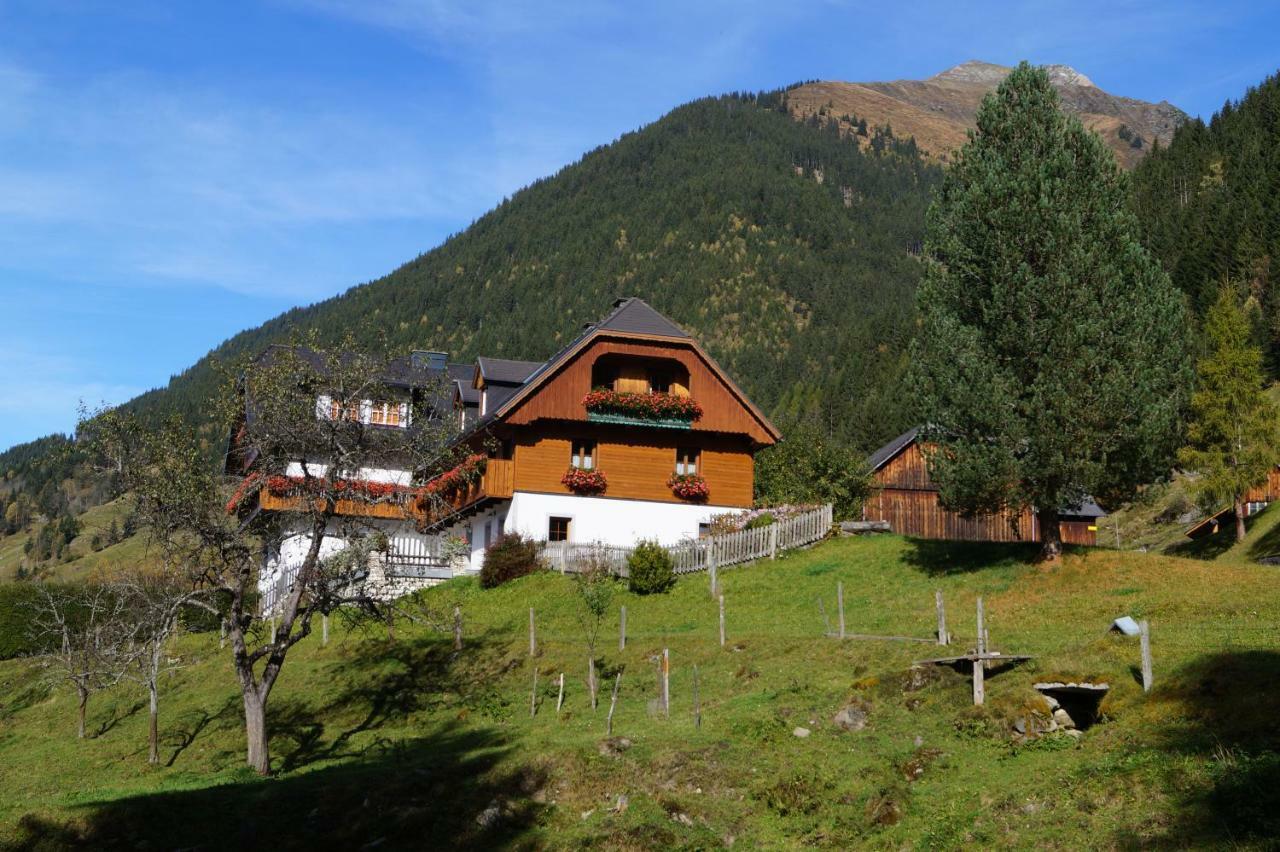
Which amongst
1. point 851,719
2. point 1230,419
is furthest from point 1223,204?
point 851,719

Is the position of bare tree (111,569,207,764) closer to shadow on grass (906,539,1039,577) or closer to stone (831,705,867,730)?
stone (831,705,867,730)

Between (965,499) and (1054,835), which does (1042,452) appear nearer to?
(965,499)

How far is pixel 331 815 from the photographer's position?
19.1 metres

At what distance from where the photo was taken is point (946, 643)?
2503 cm

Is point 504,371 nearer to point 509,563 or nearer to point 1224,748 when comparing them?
point 509,563

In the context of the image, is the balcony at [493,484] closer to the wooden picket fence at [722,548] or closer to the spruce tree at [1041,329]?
the wooden picket fence at [722,548]

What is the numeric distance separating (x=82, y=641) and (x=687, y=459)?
80.0 ft

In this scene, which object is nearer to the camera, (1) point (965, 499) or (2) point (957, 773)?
(2) point (957, 773)

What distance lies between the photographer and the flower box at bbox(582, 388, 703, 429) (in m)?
47.5

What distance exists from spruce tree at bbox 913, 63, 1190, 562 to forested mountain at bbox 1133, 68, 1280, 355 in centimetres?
5898

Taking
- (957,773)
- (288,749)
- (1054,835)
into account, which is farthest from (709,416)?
(1054,835)

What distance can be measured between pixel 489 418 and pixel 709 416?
30.2ft

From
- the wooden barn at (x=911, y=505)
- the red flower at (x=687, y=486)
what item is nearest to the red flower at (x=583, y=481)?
the red flower at (x=687, y=486)

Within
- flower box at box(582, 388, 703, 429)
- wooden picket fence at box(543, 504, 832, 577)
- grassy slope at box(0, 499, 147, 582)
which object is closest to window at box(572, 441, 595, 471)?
flower box at box(582, 388, 703, 429)
